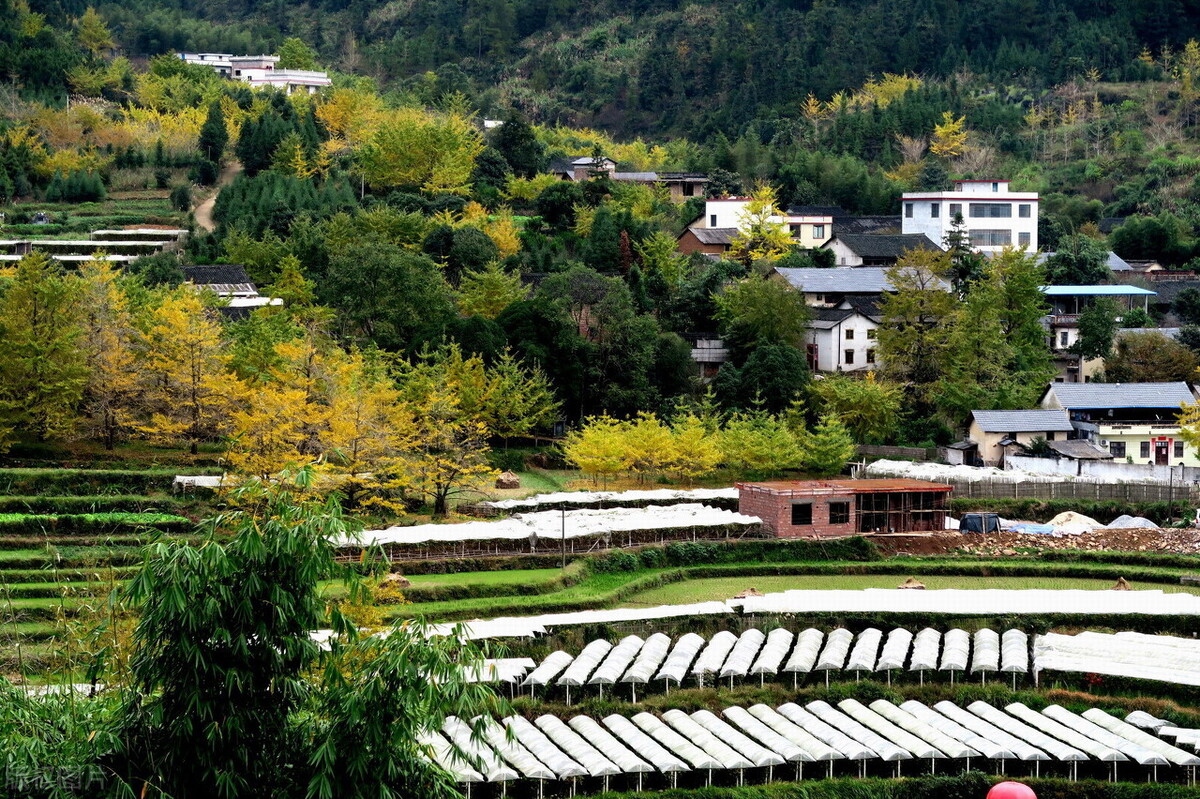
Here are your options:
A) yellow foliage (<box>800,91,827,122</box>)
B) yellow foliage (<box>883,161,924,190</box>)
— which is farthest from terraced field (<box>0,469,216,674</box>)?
yellow foliage (<box>800,91,827,122</box>)

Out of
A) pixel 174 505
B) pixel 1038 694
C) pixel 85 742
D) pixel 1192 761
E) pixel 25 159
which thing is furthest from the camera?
pixel 25 159

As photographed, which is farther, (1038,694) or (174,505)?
(174,505)

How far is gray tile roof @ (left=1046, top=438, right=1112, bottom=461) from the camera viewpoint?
149 feet

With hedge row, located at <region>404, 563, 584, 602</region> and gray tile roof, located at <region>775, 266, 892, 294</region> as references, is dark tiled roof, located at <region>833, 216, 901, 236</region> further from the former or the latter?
hedge row, located at <region>404, 563, 584, 602</region>

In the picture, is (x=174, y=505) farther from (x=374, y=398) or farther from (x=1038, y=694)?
(x=1038, y=694)

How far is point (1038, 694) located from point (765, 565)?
402 inches

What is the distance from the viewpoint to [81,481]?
36.1 m

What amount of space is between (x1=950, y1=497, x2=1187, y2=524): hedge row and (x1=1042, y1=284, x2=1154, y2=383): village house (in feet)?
41.3

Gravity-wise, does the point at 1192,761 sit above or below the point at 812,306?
below

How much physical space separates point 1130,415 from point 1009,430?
456cm

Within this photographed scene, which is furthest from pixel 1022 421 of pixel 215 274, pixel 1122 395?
pixel 215 274

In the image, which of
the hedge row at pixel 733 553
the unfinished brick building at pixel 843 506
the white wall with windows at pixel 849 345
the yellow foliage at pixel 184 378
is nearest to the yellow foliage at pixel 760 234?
the white wall with windows at pixel 849 345

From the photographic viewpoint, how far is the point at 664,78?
348 feet

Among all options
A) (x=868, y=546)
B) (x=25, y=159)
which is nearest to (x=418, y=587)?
(x=868, y=546)
